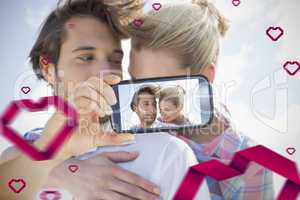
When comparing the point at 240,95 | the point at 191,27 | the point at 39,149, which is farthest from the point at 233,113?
the point at 39,149

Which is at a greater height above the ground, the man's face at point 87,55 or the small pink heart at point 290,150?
the man's face at point 87,55

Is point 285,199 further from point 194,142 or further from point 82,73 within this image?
point 82,73

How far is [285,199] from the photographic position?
1.95 feet

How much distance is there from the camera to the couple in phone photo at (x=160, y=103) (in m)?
0.60

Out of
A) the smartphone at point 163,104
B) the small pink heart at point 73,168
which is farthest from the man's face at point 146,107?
the small pink heart at point 73,168

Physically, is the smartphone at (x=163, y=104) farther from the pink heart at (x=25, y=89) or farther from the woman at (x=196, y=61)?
the pink heart at (x=25, y=89)

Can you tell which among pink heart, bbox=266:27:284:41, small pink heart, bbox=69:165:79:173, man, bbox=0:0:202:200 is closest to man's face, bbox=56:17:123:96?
man, bbox=0:0:202:200

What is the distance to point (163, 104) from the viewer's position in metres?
0.60

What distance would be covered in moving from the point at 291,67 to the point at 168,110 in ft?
0.64
